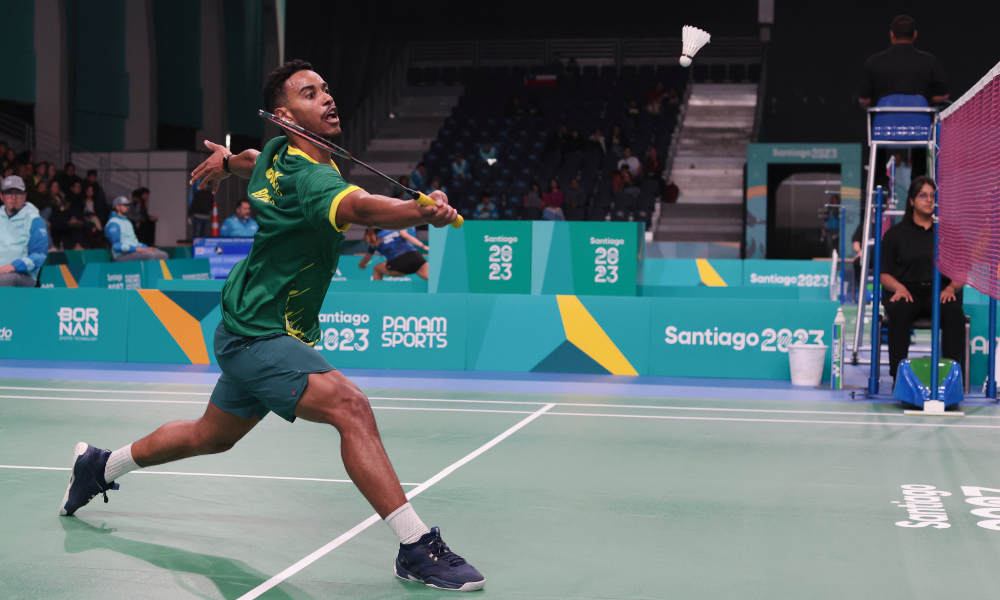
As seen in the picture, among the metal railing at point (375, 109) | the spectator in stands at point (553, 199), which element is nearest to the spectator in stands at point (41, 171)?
the metal railing at point (375, 109)

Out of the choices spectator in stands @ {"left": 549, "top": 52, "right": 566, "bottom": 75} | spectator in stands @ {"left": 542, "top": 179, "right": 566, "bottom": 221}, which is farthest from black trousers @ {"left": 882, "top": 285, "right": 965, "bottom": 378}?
spectator in stands @ {"left": 549, "top": 52, "right": 566, "bottom": 75}

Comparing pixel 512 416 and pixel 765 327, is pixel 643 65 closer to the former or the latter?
pixel 765 327

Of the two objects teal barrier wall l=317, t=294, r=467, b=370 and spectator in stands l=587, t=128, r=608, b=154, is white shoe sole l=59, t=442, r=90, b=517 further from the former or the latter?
spectator in stands l=587, t=128, r=608, b=154

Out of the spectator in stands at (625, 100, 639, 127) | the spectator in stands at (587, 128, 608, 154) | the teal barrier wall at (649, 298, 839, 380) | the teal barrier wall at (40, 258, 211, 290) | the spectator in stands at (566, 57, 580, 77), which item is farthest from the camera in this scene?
the spectator in stands at (566, 57, 580, 77)

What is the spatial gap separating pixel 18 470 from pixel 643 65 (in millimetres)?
25398

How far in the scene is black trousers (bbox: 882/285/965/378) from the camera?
8109mm

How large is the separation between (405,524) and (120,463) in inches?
57.3

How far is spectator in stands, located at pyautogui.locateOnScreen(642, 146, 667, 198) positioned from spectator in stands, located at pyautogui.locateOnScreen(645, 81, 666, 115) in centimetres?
279

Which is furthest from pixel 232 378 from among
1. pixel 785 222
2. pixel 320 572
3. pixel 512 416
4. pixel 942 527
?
pixel 785 222

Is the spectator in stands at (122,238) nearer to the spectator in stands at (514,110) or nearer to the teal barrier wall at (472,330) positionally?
the teal barrier wall at (472,330)

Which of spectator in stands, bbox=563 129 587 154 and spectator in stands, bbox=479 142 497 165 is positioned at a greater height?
spectator in stands, bbox=563 129 587 154

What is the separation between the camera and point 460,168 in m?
24.0

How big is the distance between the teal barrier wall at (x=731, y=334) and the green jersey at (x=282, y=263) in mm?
6027

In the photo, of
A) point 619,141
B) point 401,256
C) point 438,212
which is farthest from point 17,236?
point 619,141
